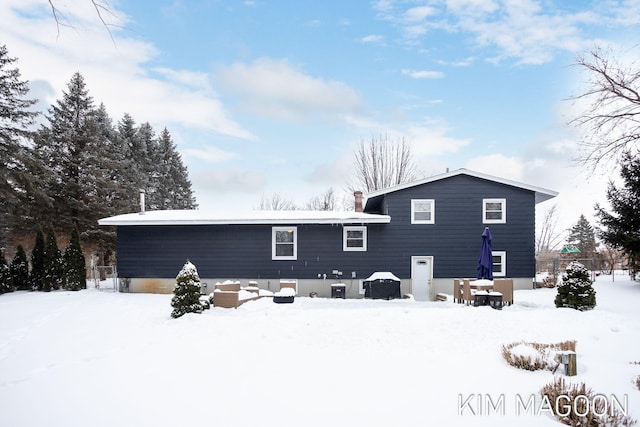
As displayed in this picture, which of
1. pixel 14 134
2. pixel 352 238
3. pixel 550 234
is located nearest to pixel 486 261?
pixel 352 238

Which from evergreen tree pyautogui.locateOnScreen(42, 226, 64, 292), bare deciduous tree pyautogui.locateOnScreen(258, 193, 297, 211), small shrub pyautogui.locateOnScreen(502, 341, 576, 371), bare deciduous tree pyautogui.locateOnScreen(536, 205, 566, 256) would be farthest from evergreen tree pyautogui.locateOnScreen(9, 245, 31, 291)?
bare deciduous tree pyautogui.locateOnScreen(536, 205, 566, 256)

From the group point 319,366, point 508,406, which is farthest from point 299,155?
point 508,406

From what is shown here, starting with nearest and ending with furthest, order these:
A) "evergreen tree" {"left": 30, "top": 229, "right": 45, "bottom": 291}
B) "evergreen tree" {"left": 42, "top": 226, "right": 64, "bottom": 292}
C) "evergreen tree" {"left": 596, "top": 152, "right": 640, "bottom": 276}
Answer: "evergreen tree" {"left": 596, "top": 152, "right": 640, "bottom": 276} → "evergreen tree" {"left": 42, "top": 226, "right": 64, "bottom": 292} → "evergreen tree" {"left": 30, "top": 229, "right": 45, "bottom": 291}

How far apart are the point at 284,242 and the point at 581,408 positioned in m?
13.7

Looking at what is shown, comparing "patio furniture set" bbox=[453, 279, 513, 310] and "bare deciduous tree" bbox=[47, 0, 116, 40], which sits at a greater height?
"bare deciduous tree" bbox=[47, 0, 116, 40]

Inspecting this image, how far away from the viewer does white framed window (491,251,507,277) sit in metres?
16.8

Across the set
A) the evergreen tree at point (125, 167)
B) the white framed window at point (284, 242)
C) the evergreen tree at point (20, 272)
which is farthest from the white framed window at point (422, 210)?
the evergreen tree at point (125, 167)

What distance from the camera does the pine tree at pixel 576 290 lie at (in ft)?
36.6

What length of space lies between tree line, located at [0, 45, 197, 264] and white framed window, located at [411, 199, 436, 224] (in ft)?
54.5

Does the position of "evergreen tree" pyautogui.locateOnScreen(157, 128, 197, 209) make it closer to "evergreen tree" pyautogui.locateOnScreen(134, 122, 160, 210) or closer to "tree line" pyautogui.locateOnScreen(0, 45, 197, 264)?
"evergreen tree" pyautogui.locateOnScreen(134, 122, 160, 210)

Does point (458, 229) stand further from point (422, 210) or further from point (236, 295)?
point (236, 295)

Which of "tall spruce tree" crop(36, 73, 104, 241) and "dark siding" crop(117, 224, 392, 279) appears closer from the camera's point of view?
"dark siding" crop(117, 224, 392, 279)

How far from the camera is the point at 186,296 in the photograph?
36.0ft

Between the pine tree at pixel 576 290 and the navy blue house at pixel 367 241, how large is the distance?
525 centimetres
